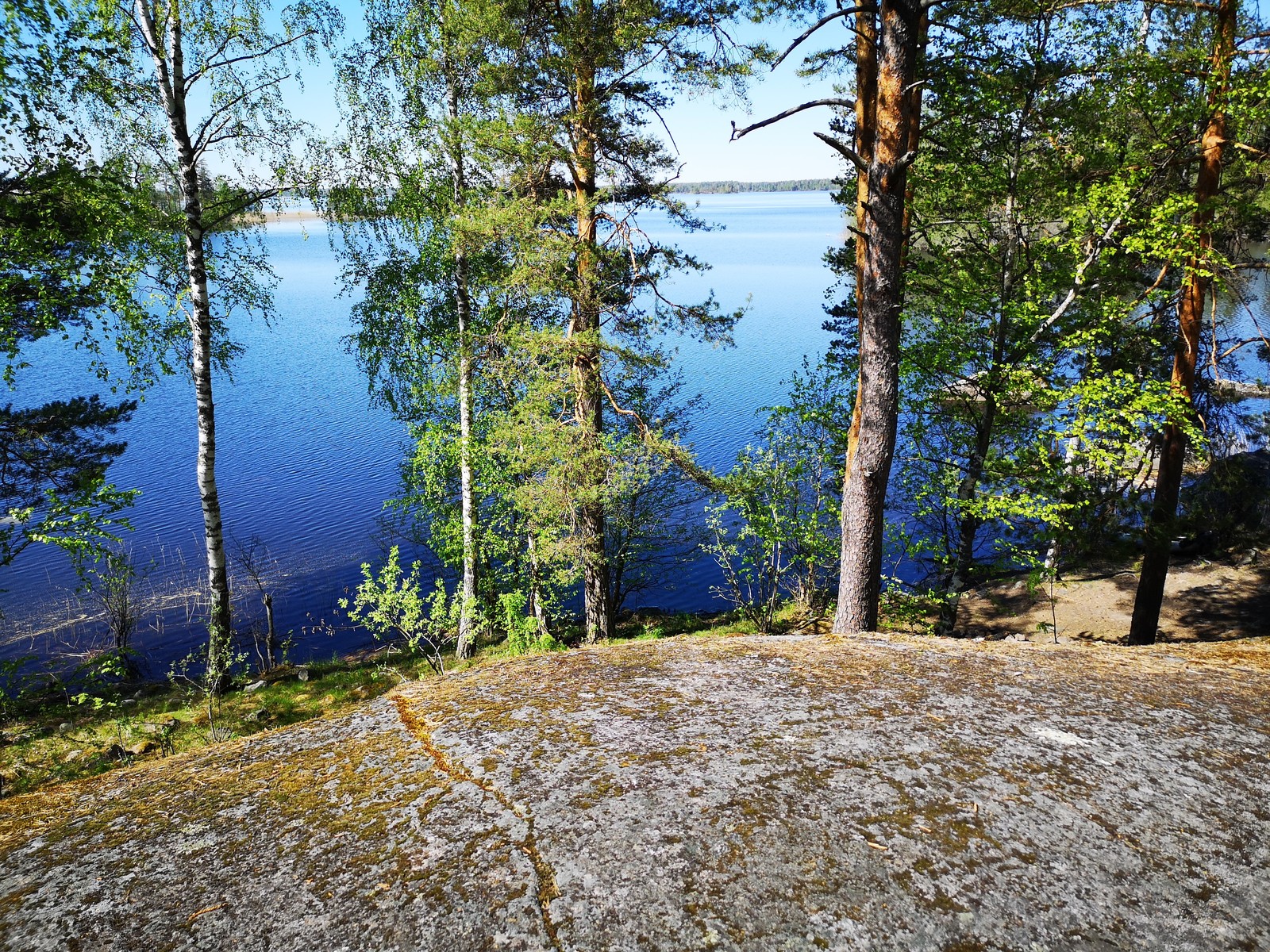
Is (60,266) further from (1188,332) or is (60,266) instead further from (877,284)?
(1188,332)

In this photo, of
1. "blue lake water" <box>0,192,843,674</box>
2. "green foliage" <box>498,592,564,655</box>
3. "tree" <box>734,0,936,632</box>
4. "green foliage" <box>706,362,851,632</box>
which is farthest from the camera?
"blue lake water" <box>0,192,843,674</box>

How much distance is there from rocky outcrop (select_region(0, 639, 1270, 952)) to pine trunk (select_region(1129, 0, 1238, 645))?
7935 millimetres

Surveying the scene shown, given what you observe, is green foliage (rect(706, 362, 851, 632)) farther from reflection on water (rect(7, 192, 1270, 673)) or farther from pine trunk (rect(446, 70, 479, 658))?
pine trunk (rect(446, 70, 479, 658))

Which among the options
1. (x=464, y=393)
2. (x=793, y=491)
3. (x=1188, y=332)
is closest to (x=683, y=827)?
(x=793, y=491)

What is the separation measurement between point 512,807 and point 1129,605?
17359mm

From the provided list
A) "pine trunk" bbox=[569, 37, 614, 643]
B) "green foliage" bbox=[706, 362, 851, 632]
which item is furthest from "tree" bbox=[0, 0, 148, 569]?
"green foliage" bbox=[706, 362, 851, 632]

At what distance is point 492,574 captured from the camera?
16500 mm

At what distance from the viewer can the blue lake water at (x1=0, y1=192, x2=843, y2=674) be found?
1862 centimetres

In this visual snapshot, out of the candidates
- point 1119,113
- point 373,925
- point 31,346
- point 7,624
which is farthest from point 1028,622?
point 31,346

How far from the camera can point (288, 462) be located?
26594 mm

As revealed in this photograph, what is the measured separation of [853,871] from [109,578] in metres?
14.7

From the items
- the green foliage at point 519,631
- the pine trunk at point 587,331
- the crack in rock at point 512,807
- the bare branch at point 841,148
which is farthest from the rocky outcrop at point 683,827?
the pine trunk at point 587,331

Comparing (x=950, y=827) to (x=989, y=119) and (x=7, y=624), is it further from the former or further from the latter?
(x=7, y=624)

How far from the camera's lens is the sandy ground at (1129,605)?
14.4m
